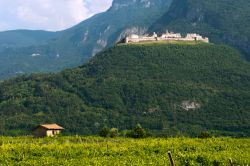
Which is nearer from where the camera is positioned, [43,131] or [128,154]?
[128,154]

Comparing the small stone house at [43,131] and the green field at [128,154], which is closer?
the green field at [128,154]

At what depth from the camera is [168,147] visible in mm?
55281

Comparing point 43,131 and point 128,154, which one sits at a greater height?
point 43,131

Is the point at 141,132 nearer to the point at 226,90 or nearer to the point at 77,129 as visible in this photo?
the point at 77,129

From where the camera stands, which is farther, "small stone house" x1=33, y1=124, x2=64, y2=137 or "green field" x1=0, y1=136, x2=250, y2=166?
"small stone house" x1=33, y1=124, x2=64, y2=137

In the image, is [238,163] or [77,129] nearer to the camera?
[238,163]

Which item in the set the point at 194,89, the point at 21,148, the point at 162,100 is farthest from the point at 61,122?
the point at 21,148

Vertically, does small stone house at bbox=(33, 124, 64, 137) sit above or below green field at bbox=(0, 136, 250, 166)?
above

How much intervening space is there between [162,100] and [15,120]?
52.7m

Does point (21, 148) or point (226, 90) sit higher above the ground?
point (226, 90)

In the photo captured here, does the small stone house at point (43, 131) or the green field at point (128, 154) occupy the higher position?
the small stone house at point (43, 131)

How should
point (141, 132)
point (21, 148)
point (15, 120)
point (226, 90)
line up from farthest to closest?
1. point (226, 90)
2. point (15, 120)
3. point (141, 132)
4. point (21, 148)

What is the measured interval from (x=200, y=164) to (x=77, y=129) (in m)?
129

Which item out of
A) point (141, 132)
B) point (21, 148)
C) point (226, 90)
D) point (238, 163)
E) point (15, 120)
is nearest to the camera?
point (238, 163)
